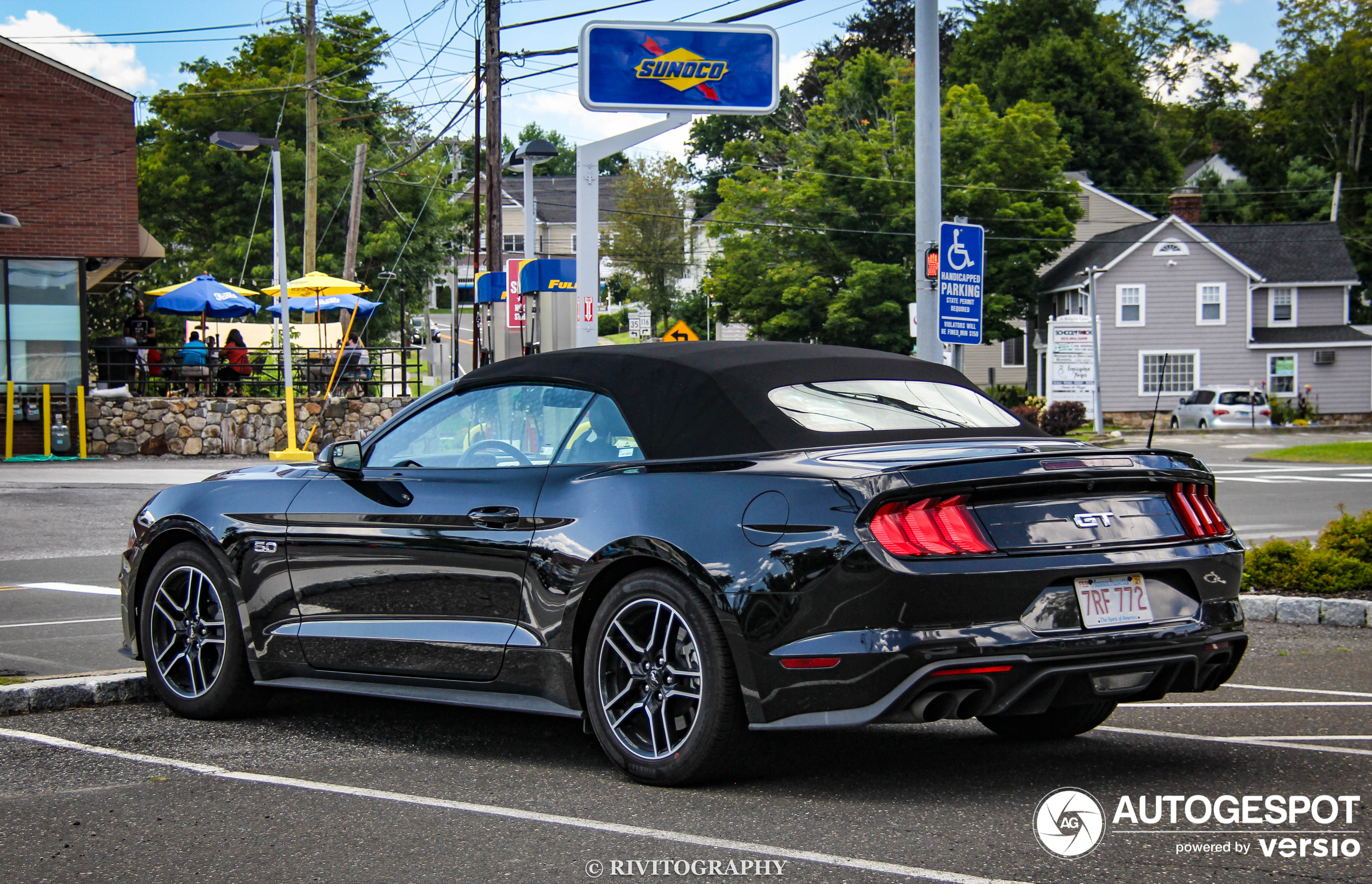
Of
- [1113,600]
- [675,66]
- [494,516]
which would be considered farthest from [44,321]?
[1113,600]

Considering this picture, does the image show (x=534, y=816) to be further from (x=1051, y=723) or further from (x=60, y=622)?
(x=60, y=622)

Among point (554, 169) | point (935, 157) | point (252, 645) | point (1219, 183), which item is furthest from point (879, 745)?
point (554, 169)

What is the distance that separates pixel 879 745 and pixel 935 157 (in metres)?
7.90

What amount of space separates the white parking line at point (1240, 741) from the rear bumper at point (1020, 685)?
3.13 ft

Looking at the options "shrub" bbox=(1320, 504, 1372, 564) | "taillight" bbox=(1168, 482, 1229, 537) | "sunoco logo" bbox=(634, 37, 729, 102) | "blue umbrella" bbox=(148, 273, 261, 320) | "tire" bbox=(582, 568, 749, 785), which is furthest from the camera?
"blue umbrella" bbox=(148, 273, 261, 320)

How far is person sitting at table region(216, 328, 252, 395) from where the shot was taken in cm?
2859

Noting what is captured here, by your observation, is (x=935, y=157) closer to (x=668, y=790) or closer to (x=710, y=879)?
(x=668, y=790)

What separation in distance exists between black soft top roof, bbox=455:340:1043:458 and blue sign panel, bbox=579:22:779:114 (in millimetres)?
8660

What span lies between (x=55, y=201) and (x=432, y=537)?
80.5 feet

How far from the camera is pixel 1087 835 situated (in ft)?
13.1

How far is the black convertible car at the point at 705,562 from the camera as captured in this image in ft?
13.8

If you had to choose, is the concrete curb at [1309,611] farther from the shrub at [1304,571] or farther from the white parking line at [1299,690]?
the white parking line at [1299,690]

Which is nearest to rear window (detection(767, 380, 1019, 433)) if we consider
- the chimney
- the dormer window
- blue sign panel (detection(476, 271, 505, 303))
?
blue sign panel (detection(476, 271, 505, 303))

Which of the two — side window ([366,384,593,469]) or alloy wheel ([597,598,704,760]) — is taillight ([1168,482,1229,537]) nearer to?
alloy wheel ([597,598,704,760])
